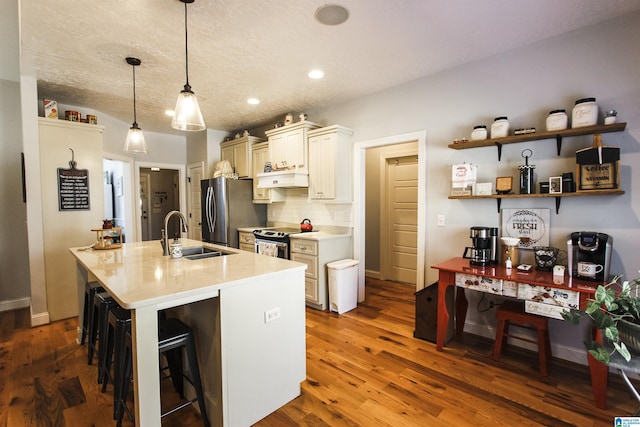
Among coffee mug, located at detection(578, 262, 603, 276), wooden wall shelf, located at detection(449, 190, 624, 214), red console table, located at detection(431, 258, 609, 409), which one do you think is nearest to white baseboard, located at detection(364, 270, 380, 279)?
red console table, located at detection(431, 258, 609, 409)

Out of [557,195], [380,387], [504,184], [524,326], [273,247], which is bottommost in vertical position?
[380,387]

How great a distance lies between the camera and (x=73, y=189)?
356 cm

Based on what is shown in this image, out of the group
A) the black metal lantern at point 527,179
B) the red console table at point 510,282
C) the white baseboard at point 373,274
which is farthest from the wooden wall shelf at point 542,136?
the white baseboard at point 373,274

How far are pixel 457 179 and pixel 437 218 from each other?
52 cm

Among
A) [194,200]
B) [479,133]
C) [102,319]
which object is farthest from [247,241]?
[479,133]

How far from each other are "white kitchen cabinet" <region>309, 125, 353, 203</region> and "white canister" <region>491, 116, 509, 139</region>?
172 centimetres

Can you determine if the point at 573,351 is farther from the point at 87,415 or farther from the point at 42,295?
the point at 42,295

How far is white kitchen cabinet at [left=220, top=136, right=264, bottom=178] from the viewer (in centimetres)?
517

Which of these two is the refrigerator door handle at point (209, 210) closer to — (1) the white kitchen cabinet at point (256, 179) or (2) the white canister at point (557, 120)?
(1) the white kitchen cabinet at point (256, 179)

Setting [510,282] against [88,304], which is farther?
[88,304]

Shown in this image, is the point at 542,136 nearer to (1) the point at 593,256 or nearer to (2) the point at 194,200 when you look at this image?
(1) the point at 593,256

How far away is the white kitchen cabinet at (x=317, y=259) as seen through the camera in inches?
144

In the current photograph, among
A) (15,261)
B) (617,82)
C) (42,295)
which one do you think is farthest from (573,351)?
(15,261)

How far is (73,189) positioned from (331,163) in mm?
3080
